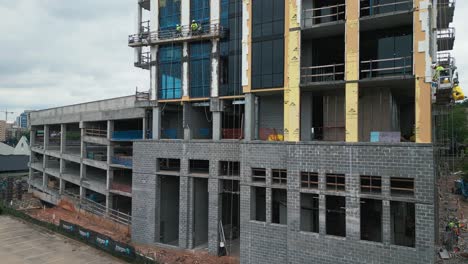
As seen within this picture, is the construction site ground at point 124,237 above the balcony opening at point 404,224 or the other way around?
the other way around

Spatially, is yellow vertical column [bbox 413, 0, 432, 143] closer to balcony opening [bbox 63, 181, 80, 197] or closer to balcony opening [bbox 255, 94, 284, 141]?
balcony opening [bbox 255, 94, 284, 141]

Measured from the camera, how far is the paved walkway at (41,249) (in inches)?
1019

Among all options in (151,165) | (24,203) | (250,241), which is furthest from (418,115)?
(24,203)

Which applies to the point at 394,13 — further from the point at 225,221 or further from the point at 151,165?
the point at 151,165

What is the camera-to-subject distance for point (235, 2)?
86.2 feet

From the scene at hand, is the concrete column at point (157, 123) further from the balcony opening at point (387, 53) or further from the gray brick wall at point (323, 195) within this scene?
the balcony opening at point (387, 53)

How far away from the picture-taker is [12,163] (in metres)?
72.2

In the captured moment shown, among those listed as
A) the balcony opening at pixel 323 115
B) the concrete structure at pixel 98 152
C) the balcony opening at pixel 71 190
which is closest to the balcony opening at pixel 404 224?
the balcony opening at pixel 323 115

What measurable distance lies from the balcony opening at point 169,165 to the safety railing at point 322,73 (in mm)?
13695

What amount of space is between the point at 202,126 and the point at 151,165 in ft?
18.7

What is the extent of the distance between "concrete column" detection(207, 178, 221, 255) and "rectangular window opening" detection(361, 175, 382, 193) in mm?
10875

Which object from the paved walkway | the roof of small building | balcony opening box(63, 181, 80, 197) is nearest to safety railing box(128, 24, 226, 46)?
the paved walkway

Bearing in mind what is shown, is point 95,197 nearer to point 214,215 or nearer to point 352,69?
point 214,215

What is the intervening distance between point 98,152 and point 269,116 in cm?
2644
